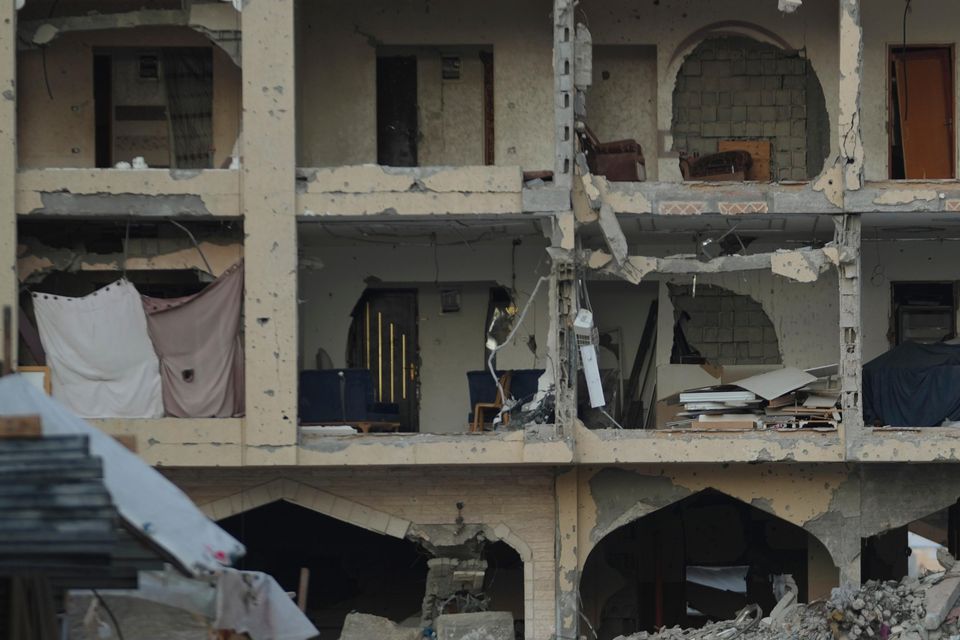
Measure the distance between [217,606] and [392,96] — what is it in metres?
11.8

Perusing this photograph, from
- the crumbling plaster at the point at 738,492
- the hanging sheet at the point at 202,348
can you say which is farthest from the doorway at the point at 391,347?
the crumbling plaster at the point at 738,492

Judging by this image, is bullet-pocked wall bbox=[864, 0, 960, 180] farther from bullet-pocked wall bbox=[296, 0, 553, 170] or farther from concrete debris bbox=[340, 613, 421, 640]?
concrete debris bbox=[340, 613, 421, 640]

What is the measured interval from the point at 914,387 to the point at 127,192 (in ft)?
33.8

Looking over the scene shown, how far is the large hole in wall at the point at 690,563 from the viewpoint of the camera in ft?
82.6

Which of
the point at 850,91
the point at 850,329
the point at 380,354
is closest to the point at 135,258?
the point at 380,354

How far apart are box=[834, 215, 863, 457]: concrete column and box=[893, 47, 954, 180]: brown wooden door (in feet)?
8.20

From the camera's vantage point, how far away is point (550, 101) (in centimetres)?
2352

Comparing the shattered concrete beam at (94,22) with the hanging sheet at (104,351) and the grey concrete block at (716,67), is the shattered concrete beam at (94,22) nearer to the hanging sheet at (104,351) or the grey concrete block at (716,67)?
the hanging sheet at (104,351)

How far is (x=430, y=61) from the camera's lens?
78.3 feet

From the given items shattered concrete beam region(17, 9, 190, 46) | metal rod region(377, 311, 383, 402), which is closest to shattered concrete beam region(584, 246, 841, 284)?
metal rod region(377, 311, 383, 402)

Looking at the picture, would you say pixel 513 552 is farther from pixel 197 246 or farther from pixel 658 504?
pixel 197 246

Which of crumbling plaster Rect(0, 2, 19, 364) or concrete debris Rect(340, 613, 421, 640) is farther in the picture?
concrete debris Rect(340, 613, 421, 640)

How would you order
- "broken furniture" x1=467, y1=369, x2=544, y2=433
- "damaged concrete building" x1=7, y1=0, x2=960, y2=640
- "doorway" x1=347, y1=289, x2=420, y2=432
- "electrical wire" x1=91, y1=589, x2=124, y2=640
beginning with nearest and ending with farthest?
"electrical wire" x1=91, y1=589, x2=124, y2=640, "damaged concrete building" x1=7, y1=0, x2=960, y2=640, "broken furniture" x1=467, y1=369, x2=544, y2=433, "doorway" x1=347, y1=289, x2=420, y2=432

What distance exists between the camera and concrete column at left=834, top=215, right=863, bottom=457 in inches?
837
